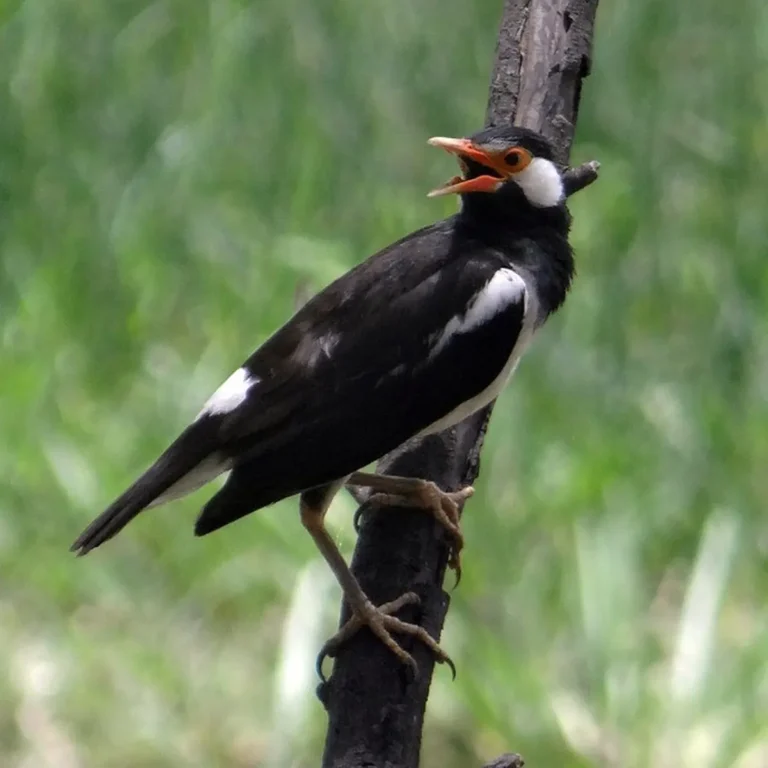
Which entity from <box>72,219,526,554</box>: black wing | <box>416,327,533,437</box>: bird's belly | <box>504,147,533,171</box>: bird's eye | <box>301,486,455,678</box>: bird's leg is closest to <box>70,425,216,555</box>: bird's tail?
<box>72,219,526,554</box>: black wing

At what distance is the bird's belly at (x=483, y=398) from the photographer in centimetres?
162

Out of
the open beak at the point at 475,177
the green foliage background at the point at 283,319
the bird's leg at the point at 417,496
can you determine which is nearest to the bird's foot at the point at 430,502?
the bird's leg at the point at 417,496

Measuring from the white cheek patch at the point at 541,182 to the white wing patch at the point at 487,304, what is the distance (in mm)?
160

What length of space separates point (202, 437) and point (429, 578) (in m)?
0.37

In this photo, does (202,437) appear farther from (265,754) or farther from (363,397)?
(265,754)

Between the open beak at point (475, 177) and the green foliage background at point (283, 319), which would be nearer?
the open beak at point (475, 177)

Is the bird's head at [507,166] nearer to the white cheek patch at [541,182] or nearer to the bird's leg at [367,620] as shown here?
the white cheek patch at [541,182]

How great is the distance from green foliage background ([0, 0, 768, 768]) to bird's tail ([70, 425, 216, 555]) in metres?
0.81

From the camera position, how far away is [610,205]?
10.7 ft

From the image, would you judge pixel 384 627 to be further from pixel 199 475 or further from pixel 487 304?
pixel 487 304

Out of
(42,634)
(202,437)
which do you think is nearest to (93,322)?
(42,634)

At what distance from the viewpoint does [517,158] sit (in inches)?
66.6

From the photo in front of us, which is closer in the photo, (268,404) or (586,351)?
(268,404)

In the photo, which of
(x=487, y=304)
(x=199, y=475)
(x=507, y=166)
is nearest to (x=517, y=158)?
(x=507, y=166)
